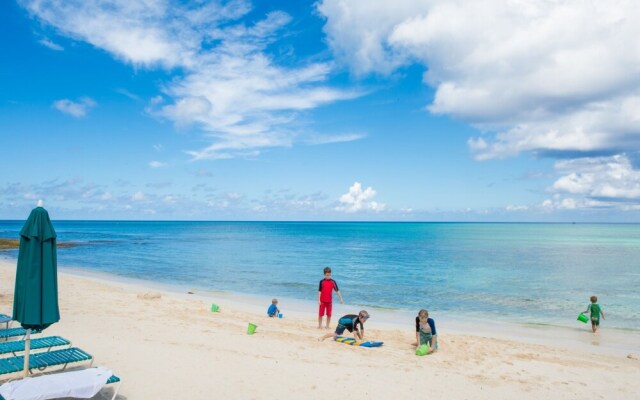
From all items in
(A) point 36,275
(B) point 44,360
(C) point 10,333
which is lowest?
(C) point 10,333

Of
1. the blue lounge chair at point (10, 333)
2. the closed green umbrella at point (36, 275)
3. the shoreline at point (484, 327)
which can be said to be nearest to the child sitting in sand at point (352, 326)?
the shoreline at point (484, 327)

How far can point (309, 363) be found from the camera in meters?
9.60

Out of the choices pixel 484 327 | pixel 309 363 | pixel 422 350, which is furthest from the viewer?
pixel 484 327

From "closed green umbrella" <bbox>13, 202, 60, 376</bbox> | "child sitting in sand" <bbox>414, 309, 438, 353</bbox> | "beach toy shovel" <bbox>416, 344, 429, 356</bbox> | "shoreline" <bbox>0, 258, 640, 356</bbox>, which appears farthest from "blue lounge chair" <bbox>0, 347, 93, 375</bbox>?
"shoreline" <bbox>0, 258, 640, 356</bbox>

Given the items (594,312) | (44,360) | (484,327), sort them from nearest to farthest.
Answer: (44,360) < (594,312) < (484,327)

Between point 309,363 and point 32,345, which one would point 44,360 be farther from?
point 309,363

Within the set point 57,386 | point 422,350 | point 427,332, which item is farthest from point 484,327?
point 57,386

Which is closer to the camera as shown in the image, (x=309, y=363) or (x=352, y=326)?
(x=309, y=363)

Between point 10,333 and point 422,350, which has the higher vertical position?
point 10,333

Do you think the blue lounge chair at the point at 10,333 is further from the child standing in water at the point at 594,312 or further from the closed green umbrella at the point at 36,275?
the child standing in water at the point at 594,312

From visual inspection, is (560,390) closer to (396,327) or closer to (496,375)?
(496,375)

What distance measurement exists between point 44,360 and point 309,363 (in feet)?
17.3

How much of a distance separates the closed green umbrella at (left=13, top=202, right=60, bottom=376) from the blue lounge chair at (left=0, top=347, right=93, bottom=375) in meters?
0.24

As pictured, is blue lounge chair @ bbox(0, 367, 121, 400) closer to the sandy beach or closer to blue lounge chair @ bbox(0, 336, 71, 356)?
the sandy beach
